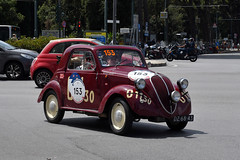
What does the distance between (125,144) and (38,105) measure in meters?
5.89

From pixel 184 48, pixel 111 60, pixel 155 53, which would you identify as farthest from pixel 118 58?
pixel 155 53

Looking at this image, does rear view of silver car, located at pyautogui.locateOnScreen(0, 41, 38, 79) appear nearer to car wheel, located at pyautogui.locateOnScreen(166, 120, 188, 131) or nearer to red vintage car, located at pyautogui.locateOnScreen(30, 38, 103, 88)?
red vintage car, located at pyautogui.locateOnScreen(30, 38, 103, 88)

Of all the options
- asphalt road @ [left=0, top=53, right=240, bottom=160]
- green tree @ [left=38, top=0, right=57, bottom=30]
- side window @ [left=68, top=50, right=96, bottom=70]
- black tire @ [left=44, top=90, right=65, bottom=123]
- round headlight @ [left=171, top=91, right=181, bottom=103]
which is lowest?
asphalt road @ [left=0, top=53, right=240, bottom=160]

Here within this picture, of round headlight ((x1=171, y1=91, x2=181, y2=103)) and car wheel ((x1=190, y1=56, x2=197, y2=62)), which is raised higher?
round headlight ((x1=171, y1=91, x2=181, y2=103))

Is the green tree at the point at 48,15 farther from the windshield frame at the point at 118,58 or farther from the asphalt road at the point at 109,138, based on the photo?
the windshield frame at the point at 118,58

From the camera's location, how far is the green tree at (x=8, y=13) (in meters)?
73.2

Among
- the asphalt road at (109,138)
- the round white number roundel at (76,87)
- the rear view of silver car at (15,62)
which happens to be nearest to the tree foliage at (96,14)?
the rear view of silver car at (15,62)

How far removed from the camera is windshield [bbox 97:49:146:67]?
10.6 metres

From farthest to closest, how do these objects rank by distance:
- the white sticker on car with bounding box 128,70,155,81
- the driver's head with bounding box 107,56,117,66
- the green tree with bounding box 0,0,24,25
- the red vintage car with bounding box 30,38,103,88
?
the green tree with bounding box 0,0,24,25 < the red vintage car with bounding box 30,38,103,88 < the driver's head with bounding box 107,56,117,66 < the white sticker on car with bounding box 128,70,155,81

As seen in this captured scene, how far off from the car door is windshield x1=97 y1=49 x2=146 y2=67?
0.60 ft

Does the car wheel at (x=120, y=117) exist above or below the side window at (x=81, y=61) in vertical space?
below

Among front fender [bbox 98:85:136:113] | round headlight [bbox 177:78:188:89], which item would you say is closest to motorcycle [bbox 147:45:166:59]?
round headlight [bbox 177:78:188:89]

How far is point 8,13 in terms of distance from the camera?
240 feet

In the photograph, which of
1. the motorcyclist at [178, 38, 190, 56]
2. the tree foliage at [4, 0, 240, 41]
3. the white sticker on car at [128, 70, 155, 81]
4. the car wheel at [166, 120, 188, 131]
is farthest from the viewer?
the tree foliage at [4, 0, 240, 41]
